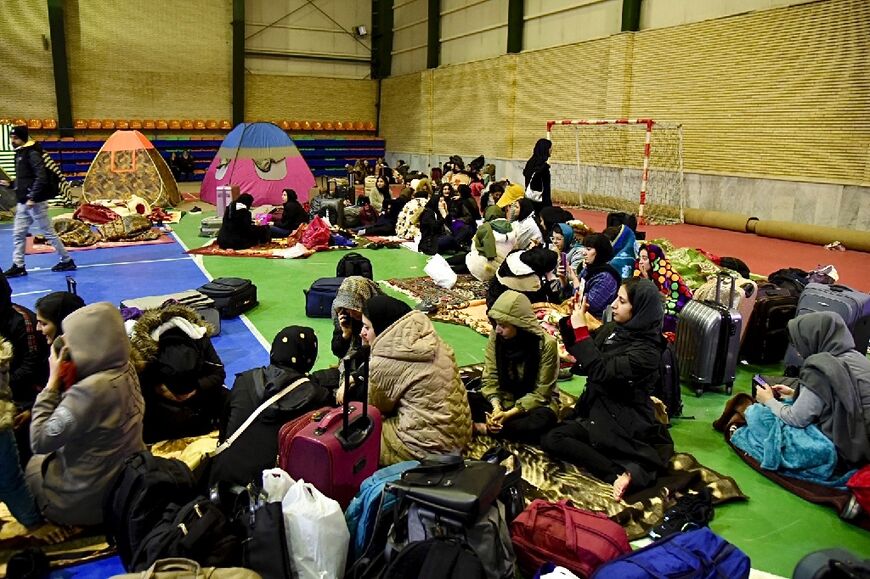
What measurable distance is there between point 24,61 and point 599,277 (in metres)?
19.5

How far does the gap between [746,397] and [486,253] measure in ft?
13.3

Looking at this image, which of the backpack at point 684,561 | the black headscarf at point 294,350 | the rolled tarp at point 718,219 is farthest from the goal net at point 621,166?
the backpack at point 684,561

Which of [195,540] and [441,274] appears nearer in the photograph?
[195,540]

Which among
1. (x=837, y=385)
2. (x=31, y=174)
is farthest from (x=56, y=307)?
(x=31, y=174)

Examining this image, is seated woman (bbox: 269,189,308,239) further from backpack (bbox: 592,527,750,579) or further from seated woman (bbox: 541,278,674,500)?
backpack (bbox: 592,527,750,579)

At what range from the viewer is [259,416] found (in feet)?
10.6

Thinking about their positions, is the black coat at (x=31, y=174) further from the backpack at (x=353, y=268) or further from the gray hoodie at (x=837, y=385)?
the gray hoodie at (x=837, y=385)

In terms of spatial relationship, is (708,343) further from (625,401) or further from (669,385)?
(625,401)

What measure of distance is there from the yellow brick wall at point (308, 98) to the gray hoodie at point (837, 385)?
2193 centimetres

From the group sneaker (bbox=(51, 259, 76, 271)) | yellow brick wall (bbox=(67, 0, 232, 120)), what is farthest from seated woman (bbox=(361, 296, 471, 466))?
yellow brick wall (bbox=(67, 0, 232, 120))

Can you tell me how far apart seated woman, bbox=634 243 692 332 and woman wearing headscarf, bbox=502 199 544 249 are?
6.10 ft

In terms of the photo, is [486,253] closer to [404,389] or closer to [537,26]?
[404,389]

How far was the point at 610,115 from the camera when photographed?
15.6 metres

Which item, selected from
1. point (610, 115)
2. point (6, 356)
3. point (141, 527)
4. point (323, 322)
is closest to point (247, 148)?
point (610, 115)
